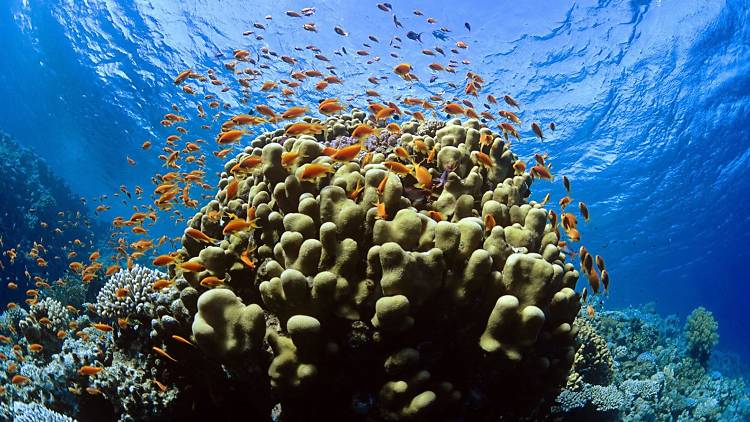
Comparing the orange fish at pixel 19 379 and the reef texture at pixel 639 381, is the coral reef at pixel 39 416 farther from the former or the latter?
the reef texture at pixel 639 381

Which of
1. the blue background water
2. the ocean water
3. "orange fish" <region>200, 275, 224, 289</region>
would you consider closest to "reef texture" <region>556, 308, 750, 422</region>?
"orange fish" <region>200, 275, 224, 289</region>

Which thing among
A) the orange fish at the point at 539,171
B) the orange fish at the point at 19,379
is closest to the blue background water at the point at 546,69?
the orange fish at the point at 539,171

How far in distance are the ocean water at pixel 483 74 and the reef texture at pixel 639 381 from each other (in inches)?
199

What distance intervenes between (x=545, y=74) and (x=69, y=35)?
28658 millimetres

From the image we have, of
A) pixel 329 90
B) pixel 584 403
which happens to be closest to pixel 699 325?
pixel 584 403

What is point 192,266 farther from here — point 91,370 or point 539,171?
point 539,171

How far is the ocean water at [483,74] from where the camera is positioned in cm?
1761

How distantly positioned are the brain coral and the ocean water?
29.8 ft

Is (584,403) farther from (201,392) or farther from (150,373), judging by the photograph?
(150,373)

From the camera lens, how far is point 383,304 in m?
2.28

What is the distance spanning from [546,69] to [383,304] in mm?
20499

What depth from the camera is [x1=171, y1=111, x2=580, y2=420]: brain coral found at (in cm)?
243

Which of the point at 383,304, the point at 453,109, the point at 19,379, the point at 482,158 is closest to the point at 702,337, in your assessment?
the point at 453,109

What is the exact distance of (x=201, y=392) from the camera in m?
3.33
